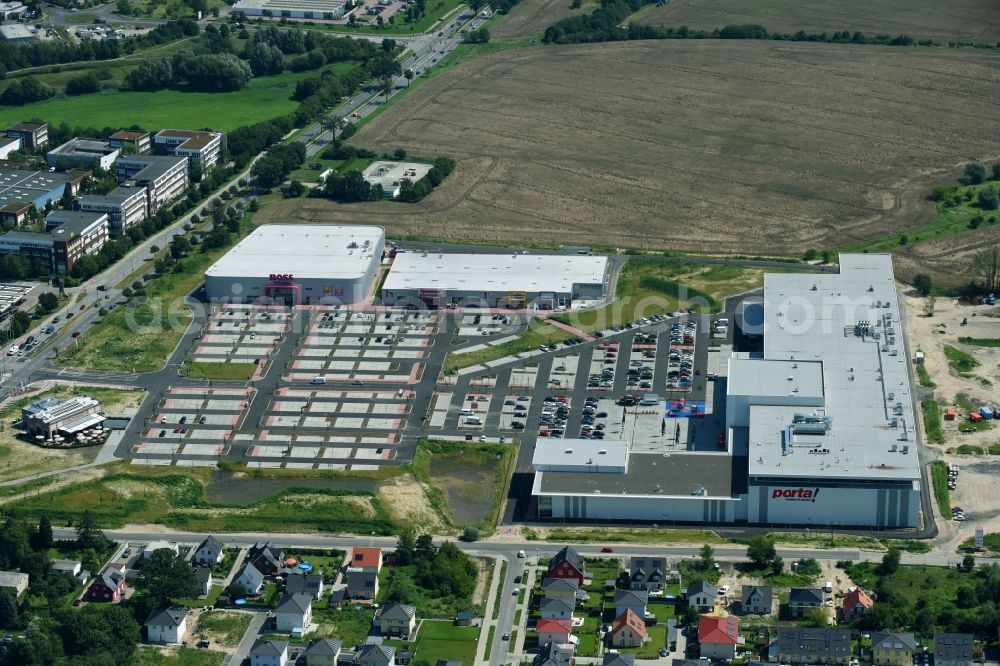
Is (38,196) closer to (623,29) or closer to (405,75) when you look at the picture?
(405,75)

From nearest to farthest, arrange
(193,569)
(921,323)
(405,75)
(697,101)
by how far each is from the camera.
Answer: (193,569)
(921,323)
(697,101)
(405,75)

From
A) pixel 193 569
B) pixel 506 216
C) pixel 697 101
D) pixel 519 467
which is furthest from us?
pixel 697 101

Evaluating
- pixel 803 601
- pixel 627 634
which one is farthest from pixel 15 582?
pixel 803 601

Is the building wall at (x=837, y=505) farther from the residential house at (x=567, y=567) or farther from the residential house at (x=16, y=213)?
the residential house at (x=16, y=213)

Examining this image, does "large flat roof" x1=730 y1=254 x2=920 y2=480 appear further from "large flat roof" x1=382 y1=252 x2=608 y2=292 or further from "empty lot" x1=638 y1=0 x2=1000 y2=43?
"empty lot" x1=638 y1=0 x2=1000 y2=43

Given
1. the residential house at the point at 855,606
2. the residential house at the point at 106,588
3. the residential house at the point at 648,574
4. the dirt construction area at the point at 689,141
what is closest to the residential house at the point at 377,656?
the residential house at the point at 648,574

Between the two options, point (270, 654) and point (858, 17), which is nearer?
point (270, 654)

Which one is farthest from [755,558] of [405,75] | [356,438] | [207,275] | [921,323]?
[405,75]

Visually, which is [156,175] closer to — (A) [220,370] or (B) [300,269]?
(B) [300,269]
